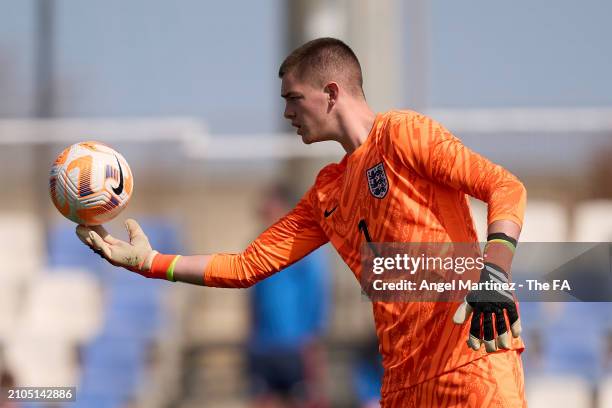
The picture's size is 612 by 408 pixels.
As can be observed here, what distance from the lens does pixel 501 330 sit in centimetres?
394

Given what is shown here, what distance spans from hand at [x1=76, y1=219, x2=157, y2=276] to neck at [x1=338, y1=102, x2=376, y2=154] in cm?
107

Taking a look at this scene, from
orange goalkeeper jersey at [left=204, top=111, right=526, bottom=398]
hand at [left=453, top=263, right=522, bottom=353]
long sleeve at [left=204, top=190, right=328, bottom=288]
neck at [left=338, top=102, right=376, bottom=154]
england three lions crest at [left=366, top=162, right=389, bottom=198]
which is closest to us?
hand at [left=453, top=263, right=522, bottom=353]

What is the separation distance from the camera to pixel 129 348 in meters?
10.1

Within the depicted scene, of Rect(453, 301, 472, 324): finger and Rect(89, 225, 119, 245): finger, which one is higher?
Rect(89, 225, 119, 245): finger

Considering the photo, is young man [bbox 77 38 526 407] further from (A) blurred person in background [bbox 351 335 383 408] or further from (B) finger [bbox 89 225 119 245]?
(A) blurred person in background [bbox 351 335 383 408]

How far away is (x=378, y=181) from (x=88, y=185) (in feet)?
4.44

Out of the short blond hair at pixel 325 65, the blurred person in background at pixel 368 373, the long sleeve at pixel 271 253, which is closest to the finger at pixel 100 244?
the long sleeve at pixel 271 253

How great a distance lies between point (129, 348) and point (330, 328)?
78.8 inches

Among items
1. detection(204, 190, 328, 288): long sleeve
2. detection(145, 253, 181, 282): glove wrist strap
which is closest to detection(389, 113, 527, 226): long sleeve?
detection(204, 190, 328, 288): long sleeve

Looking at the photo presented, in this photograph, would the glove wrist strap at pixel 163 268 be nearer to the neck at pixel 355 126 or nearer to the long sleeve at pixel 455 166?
the neck at pixel 355 126

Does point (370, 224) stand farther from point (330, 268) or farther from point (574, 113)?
point (574, 113)

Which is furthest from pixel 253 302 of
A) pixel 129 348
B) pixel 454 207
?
pixel 454 207

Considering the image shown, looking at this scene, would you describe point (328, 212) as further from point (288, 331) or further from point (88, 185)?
point (288, 331)

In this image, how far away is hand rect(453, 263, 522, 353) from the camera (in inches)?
154
